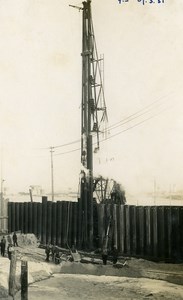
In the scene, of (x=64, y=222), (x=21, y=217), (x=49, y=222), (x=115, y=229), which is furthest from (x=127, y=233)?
(x=21, y=217)

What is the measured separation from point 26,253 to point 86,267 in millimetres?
2846

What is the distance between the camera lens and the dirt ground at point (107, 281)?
9.11m

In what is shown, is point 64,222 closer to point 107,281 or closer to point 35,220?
point 35,220

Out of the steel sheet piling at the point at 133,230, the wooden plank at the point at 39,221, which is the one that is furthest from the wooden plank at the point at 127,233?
the wooden plank at the point at 39,221

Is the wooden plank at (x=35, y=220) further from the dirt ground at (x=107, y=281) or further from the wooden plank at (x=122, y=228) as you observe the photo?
the wooden plank at (x=122, y=228)

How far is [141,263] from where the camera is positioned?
12.2m

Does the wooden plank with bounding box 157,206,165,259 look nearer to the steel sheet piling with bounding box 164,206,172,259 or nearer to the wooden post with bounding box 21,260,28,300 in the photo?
the steel sheet piling with bounding box 164,206,172,259

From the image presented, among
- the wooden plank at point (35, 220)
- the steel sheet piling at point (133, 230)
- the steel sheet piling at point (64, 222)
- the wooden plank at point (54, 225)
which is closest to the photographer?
the steel sheet piling at point (133, 230)

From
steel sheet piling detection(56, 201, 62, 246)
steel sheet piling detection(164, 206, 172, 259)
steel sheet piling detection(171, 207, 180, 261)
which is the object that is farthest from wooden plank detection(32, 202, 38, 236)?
steel sheet piling detection(171, 207, 180, 261)

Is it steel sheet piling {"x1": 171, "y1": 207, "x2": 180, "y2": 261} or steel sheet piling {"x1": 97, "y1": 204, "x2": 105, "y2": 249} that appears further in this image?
steel sheet piling {"x1": 97, "y1": 204, "x2": 105, "y2": 249}

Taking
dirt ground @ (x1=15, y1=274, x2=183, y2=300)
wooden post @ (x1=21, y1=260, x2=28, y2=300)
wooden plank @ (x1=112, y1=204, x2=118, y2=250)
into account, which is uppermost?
wooden plank @ (x1=112, y1=204, x2=118, y2=250)

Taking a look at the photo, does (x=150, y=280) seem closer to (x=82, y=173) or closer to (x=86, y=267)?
(x=86, y=267)

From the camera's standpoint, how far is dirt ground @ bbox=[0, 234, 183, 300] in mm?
9109

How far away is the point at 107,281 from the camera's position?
402 inches
